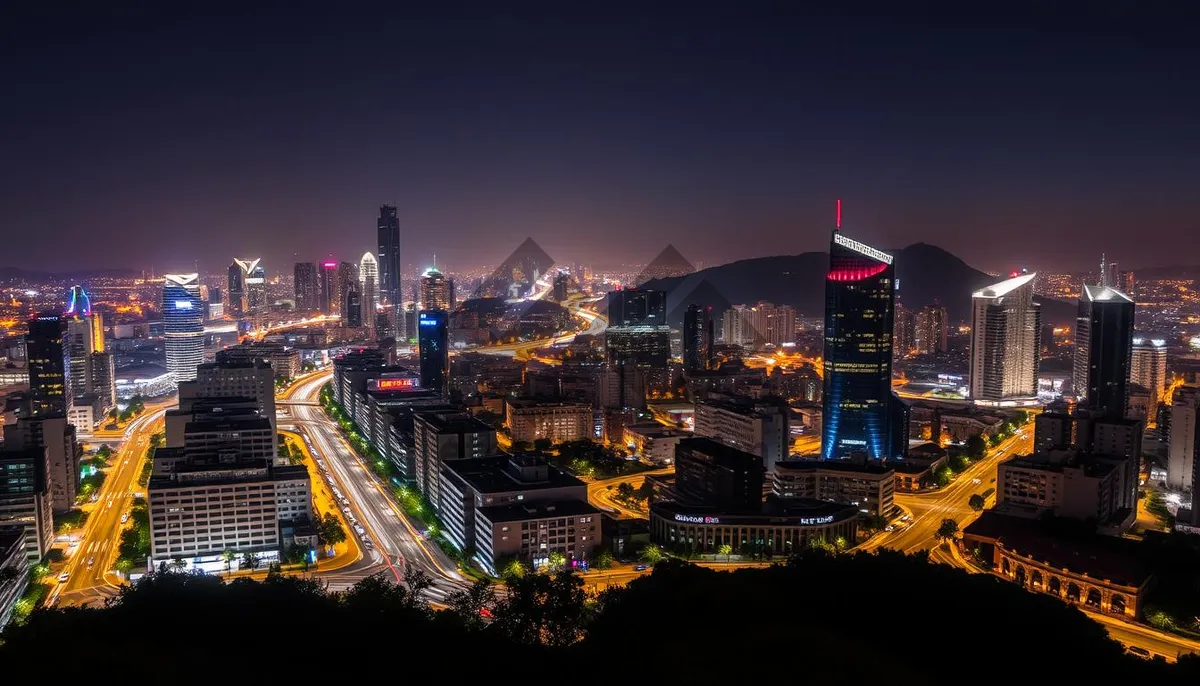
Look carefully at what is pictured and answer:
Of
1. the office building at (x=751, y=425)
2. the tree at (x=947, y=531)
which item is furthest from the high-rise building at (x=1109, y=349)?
the tree at (x=947, y=531)

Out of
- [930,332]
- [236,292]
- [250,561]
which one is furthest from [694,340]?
[236,292]

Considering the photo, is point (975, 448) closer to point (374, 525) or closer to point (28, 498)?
point (374, 525)

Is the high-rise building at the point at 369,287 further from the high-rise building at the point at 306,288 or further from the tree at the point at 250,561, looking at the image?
the tree at the point at 250,561

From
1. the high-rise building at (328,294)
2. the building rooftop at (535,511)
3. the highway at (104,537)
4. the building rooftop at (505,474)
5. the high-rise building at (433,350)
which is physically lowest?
the highway at (104,537)

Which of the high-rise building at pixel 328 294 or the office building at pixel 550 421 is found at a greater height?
the high-rise building at pixel 328 294

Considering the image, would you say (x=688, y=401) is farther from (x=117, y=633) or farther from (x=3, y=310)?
(x=3, y=310)

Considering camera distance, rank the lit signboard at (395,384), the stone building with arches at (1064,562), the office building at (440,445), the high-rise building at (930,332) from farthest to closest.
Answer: the high-rise building at (930,332)
the lit signboard at (395,384)
the office building at (440,445)
the stone building with arches at (1064,562)
